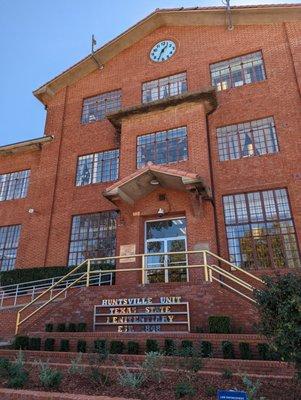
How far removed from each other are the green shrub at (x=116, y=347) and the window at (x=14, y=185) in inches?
533

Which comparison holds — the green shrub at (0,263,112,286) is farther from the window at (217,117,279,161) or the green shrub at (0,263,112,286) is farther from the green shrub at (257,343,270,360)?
the green shrub at (257,343,270,360)

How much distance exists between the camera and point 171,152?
611 inches

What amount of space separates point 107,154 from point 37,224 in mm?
5421

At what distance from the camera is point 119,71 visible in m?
20.4

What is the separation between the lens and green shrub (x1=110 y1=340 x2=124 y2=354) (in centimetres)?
874

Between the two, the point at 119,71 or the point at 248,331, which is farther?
the point at 119,71

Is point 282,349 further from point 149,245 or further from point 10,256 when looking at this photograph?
point 10,256

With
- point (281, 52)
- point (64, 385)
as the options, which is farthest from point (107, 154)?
point (64, 385)

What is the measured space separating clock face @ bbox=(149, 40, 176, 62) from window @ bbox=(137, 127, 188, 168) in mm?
5936

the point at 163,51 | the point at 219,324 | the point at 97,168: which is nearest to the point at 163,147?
the point at 97,168

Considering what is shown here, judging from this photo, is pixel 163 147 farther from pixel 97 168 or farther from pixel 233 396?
pixel 233 396

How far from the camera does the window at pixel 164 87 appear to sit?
18138 mm

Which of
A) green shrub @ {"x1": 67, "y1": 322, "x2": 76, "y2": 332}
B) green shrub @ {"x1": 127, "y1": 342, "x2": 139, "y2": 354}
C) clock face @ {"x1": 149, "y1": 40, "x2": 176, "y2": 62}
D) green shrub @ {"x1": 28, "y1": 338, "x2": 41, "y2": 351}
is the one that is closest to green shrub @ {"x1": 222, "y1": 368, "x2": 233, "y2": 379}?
green shrub @ {"x1": 127, "y1": 342, "x2": 139, "y2": 354}

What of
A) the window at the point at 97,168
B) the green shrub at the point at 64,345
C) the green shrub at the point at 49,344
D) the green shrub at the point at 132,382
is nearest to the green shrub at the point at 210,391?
the green shrub at the point at 132,382
